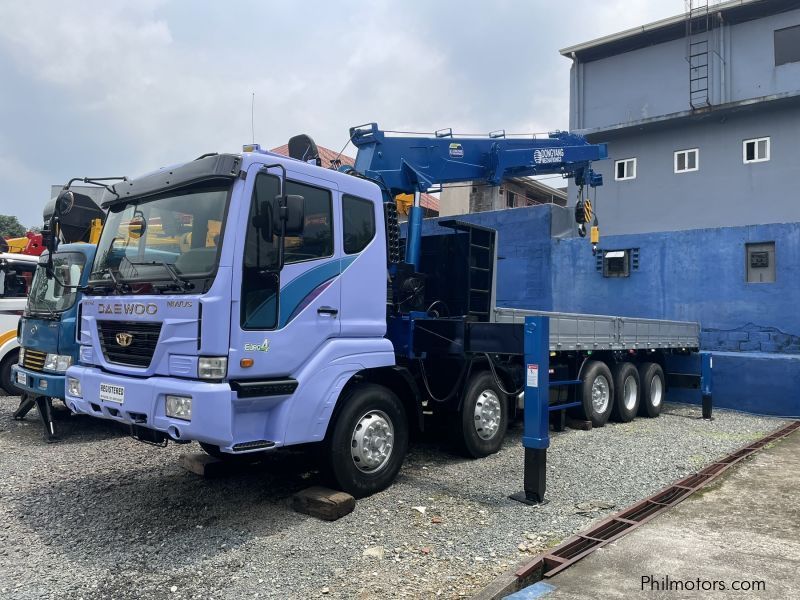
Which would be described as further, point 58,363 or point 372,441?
point 58,363

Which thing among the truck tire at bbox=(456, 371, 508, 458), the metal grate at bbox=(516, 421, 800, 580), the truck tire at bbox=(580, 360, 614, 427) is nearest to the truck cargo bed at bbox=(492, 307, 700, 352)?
the truck tire at bbox=(580, 360, 614, 427)

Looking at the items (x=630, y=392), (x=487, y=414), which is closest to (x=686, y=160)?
(x=630, y=392)

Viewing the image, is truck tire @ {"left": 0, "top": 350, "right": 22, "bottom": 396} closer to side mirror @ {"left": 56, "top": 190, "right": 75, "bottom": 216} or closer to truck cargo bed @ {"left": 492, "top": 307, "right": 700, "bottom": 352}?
side mirror @ {"left": 56, "top": 190, "right": 75, "bottom": 216}

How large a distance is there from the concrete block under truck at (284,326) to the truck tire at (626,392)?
3.36 metres

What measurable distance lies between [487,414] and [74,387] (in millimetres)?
4185

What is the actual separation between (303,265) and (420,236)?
243 centimetres

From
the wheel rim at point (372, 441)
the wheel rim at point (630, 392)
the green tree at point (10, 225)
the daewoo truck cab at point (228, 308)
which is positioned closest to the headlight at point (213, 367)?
the daewoo truck cab at point (228, 308)

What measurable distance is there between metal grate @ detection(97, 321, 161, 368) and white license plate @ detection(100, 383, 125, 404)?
196mm

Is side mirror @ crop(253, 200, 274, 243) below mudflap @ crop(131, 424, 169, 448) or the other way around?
the other way around

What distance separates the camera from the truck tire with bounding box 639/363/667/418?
34.5ft

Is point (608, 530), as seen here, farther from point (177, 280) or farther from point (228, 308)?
point (177, 280)

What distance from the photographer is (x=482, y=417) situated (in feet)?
22.8

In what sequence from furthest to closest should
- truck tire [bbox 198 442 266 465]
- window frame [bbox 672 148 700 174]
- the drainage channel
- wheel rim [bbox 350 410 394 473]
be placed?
1. window frame [bbox 672 148 700 174]
2. truck tire [bbox 198 442 266 465]
3. wheel rim [bbox 350 410 394 473]
4. the drainage channel

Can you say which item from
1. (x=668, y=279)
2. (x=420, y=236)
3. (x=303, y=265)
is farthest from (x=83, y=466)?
(x=668, y=279)
